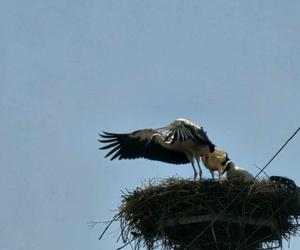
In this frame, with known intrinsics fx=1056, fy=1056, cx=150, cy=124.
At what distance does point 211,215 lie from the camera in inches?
579

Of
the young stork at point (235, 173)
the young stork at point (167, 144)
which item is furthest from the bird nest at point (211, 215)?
the young stork at point (167, 144)

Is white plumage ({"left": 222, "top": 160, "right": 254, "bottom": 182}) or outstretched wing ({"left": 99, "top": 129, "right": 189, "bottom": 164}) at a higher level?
outstretched wing ({"left": 99, "top": 129, "right": 189, "bottom": 164})

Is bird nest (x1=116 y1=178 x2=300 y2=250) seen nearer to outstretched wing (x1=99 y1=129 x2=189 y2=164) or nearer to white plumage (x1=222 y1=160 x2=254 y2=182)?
white plumage (x1=222 y1=160 x2=254 y2=182)

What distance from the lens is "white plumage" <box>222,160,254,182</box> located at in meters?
15.6

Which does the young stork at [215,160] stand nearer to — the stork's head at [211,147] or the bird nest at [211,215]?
the stork's head at [211,147]

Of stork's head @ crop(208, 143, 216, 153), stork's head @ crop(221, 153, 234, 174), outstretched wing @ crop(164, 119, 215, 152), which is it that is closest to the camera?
stork's head @ crop(221, 153, 234, 174)

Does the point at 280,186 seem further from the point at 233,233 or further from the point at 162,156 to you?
the point at 162,156

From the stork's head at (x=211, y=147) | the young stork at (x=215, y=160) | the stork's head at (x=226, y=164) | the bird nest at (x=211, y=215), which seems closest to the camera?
→ the bird nest at (x=211, y=215)

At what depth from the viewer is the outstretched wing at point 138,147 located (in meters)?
17.8

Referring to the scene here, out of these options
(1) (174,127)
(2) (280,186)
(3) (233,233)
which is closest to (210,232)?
(3) (233,233)

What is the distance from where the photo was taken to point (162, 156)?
703 inches

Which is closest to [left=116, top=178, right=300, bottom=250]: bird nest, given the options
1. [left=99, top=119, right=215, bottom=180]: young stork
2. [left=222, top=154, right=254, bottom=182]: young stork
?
[left=222, top=154, right=254, bottom=182]: young stork

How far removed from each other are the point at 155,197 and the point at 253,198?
1.40 metres

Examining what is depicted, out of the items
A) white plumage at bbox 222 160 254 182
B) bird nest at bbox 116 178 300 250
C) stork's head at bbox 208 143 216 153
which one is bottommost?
bird nest at bbox 116 178 300 250
